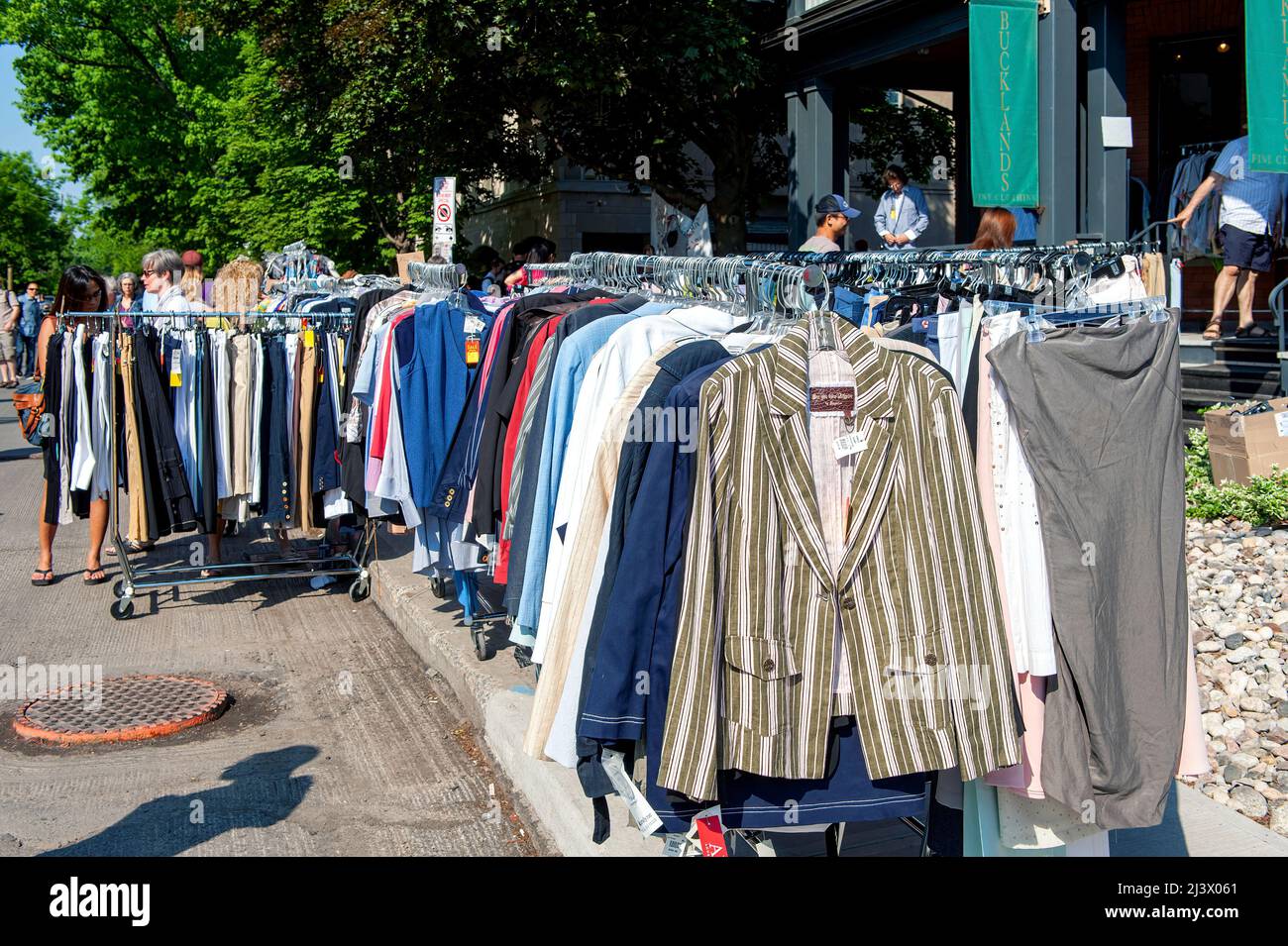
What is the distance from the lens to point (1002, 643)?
10.5ft

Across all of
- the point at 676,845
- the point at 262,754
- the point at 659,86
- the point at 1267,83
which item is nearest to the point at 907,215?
the point at 1267,83

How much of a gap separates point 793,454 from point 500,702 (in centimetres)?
283

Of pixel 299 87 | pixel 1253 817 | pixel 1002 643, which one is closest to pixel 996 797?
pixel 1002 643

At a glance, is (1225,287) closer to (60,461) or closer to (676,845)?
(676,845)

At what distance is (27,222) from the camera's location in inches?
2376

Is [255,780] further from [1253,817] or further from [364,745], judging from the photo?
[1253,817]

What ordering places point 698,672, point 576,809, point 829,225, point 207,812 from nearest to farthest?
1. point 698,672
2. point 576,809
3. point 207,812
4. point 829,225

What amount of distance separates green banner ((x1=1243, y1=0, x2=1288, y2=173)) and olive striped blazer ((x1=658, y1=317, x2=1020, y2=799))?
24.9ft

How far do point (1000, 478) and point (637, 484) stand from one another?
1.02 metres

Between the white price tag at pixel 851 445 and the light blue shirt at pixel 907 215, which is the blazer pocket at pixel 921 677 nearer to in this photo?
the white price tag at pixel 851 445

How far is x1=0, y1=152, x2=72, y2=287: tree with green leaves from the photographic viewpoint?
5762 centimetres

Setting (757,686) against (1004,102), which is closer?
(757,686)

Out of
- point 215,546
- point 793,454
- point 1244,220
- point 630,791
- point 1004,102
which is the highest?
point 1004,102

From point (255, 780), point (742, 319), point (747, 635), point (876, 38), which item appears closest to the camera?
point (747, 635)
